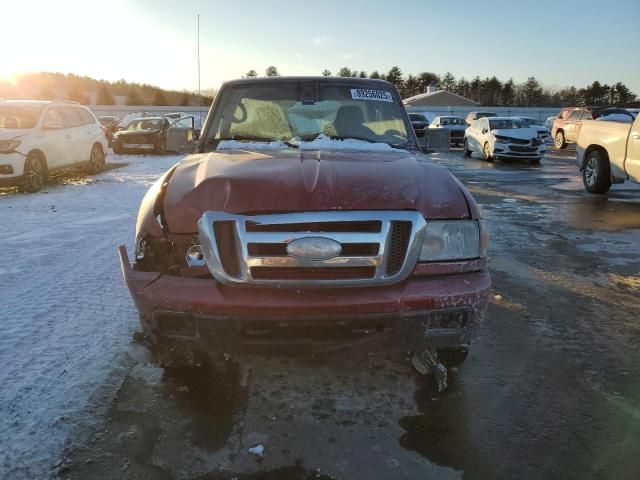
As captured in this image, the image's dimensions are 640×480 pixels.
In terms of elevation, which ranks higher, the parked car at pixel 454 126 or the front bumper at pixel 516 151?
the parked car at pixel 454 126

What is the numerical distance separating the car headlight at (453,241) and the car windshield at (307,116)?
1.28 metres

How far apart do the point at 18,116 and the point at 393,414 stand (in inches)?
442

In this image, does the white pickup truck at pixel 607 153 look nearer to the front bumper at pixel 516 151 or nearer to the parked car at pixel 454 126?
the front bumper at pixel 516 151

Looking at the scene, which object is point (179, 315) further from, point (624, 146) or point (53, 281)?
point (624, 146)

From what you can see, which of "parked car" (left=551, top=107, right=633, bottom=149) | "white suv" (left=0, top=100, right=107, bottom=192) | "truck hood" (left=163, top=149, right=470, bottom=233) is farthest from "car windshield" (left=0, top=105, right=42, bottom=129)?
"parked car" (left=551, top=107, right=633, bottom=149)

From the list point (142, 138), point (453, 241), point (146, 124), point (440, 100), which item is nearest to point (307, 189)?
point (453, 241)

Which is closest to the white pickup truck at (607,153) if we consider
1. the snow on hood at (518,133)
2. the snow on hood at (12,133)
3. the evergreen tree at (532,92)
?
the snow on hood at (518,133)

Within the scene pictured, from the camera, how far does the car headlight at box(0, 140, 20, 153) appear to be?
993 cm

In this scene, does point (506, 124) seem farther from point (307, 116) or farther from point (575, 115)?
point (307, 116)

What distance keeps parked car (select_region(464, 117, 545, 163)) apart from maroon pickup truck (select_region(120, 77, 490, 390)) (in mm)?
16415

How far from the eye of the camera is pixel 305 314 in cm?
245

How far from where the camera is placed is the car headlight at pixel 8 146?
9.93 m

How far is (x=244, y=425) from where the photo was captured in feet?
8.80

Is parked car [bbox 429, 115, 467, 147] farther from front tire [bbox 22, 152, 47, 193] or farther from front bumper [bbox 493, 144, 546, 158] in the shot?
front tire [bbox 22, 152, 47, 193]
